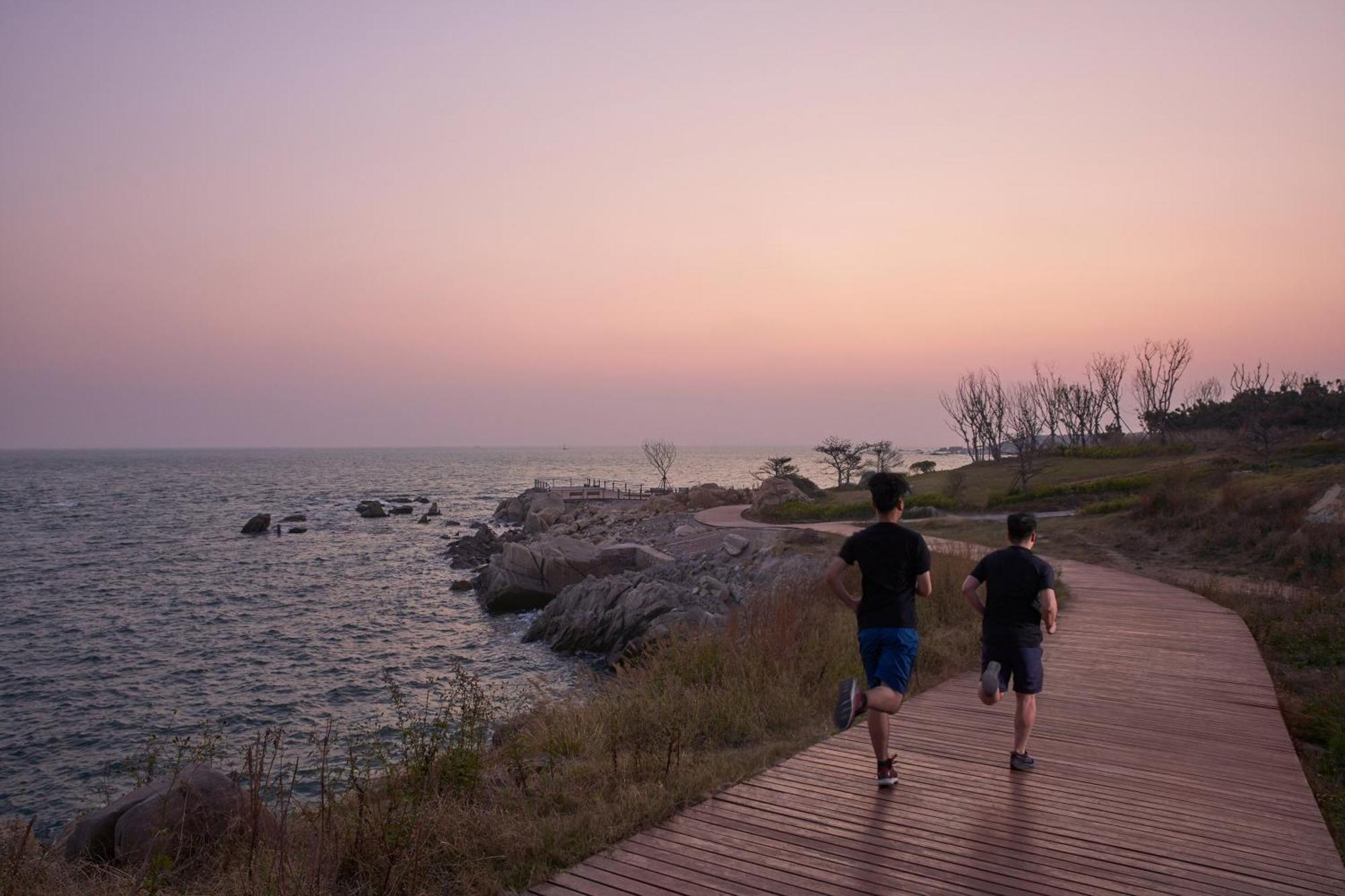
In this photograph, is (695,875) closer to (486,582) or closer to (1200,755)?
(1200,755)

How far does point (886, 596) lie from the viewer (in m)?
4.86

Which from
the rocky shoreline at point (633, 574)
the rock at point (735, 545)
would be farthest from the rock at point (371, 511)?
the rock at point (735, 545)

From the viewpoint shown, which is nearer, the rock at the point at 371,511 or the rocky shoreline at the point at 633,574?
the rocky shoreline at the point at 633,574

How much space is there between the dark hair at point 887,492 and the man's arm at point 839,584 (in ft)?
1.34

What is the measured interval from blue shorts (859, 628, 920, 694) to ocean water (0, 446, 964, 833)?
6.37 meters

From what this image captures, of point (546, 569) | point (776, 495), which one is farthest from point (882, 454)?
point (546, 569)

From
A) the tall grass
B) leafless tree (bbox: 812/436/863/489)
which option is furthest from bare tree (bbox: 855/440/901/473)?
the tall grass

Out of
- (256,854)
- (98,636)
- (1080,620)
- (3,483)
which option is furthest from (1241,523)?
(3,483)

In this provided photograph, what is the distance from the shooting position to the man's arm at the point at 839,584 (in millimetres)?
4868

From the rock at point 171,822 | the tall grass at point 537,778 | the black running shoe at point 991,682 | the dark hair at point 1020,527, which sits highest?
the dark hair at point 1020,527

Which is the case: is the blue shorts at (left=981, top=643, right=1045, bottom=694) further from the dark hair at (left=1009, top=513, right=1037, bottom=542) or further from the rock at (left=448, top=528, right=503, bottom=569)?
the rock at (left=448, top=528, right=503, bottom=569)

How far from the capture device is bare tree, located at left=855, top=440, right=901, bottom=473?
1864 inches

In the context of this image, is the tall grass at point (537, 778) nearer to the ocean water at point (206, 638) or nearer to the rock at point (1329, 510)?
the ocean water at point (206, 638)

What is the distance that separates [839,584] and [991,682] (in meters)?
1.22
